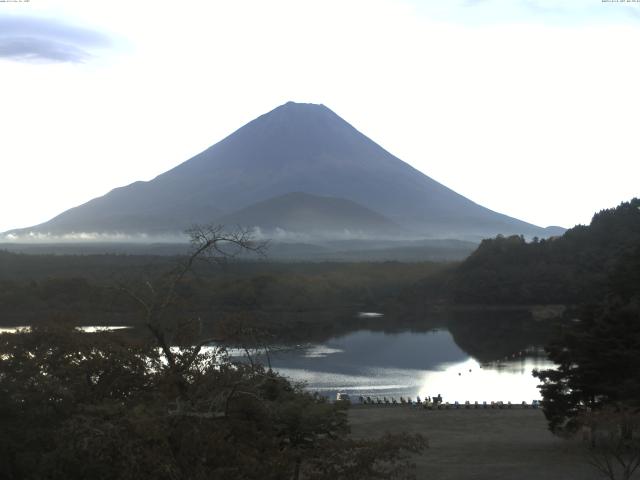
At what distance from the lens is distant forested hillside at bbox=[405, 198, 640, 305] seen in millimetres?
60062

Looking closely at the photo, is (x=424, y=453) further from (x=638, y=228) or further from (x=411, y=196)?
(x=411, y=196)

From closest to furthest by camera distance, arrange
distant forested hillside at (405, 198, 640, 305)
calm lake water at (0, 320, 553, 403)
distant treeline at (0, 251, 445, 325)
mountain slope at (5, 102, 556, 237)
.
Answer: calm lake water at (0, 320, 553, 403) → distant treeline at (0, 251, 445, 325) → distant forested hillside at (405, 198, 640, 305) → mountain slope at (5, 102, 556, 237)

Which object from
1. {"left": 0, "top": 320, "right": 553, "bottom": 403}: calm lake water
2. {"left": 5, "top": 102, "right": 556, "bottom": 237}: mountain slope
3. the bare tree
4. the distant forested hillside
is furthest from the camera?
{"left": 5, "top": 102, "right": 556, "bottom": 237}: mountain slope

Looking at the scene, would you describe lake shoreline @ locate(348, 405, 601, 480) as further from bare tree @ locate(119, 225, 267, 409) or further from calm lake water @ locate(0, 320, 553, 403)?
bare tree @ locate(119, 225, 267, 409)

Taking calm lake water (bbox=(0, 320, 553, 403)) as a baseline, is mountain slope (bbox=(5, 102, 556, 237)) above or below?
above

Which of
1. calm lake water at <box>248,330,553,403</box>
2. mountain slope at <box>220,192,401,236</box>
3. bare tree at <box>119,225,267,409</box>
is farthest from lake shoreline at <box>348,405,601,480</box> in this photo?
mountain slope at <box>220,192,401,236</box>

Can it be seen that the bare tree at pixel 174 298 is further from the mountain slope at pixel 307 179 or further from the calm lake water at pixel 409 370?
the mountain slope at pixel 307 179

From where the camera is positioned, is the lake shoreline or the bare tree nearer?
the bare tree

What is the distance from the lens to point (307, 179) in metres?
180

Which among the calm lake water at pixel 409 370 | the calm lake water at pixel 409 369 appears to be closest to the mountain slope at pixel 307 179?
the calm lake water at pixel 409 370

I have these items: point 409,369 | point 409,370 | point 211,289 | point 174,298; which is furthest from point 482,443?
point 211,289

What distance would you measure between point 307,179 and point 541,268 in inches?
4683

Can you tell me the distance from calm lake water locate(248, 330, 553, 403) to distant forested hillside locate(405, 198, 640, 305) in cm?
1735

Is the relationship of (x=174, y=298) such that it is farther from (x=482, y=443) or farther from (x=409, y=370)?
(x=409, y=370)
